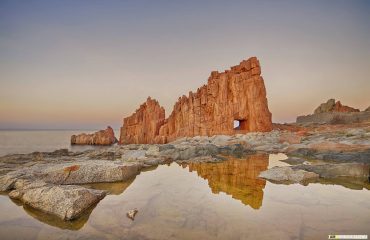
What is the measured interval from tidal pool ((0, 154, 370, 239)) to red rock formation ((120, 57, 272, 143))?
3602cm

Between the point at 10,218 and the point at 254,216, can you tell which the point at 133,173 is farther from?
the point at 254,216

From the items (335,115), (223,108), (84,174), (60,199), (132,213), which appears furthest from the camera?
(335,115)

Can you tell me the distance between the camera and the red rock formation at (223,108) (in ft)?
149

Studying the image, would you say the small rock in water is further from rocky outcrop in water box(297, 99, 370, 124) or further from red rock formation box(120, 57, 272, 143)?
rocky outcrop in water box(297, 99, 370, 124)

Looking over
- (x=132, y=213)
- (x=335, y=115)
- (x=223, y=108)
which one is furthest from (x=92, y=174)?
(x=335, y=115)

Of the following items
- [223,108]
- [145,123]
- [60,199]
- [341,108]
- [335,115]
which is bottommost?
[60,199]

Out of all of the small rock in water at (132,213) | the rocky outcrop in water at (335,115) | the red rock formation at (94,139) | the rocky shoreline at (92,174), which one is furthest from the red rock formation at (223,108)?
the small rock in water at (132,213)

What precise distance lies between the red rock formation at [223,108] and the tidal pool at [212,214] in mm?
36022

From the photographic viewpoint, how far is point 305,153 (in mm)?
20047

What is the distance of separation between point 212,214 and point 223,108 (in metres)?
43.3

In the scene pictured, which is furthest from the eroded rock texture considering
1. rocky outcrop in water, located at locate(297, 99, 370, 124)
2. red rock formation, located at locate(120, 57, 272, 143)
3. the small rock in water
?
the small rock in water

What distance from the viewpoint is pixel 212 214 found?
22.1ft

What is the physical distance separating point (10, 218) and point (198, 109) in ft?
159

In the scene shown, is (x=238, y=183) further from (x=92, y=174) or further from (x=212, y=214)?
(x=92, y=174)
